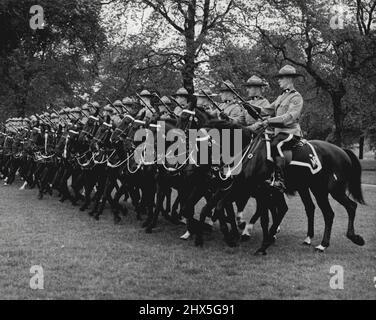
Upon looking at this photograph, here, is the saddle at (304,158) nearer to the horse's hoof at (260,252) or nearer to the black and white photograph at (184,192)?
the black and white photograph at (184,192)

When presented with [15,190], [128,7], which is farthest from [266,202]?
[128,7]

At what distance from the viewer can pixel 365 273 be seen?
7.99 meters

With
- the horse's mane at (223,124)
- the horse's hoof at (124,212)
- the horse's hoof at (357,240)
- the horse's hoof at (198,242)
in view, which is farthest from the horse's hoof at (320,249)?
the horse's hoof at (124,212)

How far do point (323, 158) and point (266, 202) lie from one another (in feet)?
4.61

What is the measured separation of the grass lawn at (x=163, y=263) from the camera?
6.84 metres

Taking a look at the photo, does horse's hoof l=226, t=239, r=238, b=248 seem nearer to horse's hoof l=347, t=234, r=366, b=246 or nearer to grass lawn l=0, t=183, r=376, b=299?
grass lawn l=0, t=183, r=376, b=299

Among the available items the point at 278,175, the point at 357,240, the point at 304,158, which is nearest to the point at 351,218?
the point at 357,240

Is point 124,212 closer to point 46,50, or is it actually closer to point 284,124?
point 284,124

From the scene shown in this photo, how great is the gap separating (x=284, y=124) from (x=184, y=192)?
8.71 ft

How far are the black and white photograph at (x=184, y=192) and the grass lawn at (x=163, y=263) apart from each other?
0.10 feet

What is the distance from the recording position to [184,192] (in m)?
11.1

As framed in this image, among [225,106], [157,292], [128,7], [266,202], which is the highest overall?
[128,7]

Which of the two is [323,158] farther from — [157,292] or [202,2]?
[202,2]

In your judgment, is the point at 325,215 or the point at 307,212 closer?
the point at 325,215
